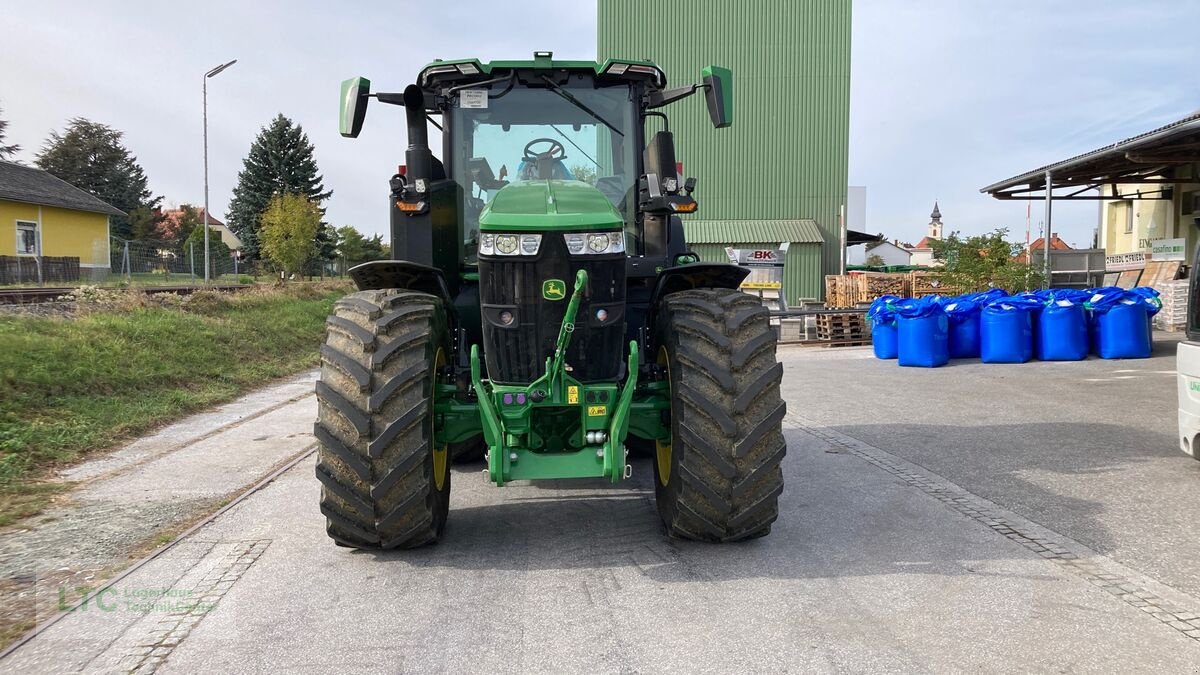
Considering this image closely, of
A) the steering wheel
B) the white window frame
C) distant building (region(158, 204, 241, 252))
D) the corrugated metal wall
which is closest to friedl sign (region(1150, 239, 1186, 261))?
the corrugated metal wall

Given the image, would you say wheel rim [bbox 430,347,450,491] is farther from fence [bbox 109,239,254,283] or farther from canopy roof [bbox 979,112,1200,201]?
fence [bbox 109,239,254,283]

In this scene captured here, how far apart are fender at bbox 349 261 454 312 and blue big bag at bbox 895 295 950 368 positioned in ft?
36.4

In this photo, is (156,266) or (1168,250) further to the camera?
(156,266)

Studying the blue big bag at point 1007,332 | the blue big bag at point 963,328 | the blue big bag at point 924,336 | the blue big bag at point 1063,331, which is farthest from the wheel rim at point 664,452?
the blue big bag at point 1063,331

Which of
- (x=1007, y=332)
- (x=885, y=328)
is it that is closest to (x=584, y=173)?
(x=1007, y=332)

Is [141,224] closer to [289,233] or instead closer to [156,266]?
[156,266]

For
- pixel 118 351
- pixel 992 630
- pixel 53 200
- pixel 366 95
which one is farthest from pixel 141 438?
pixel 53 200

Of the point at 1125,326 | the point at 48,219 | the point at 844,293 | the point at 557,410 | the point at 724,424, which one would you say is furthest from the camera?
the point at 48,219

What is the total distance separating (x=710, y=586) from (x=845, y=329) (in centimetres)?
1673

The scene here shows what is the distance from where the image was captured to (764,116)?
33.3 metres

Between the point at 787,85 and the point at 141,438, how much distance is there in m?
28.8

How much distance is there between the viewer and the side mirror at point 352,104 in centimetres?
549

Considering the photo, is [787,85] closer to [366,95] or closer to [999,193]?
[999,193]

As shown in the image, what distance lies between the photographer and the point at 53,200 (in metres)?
35.2
